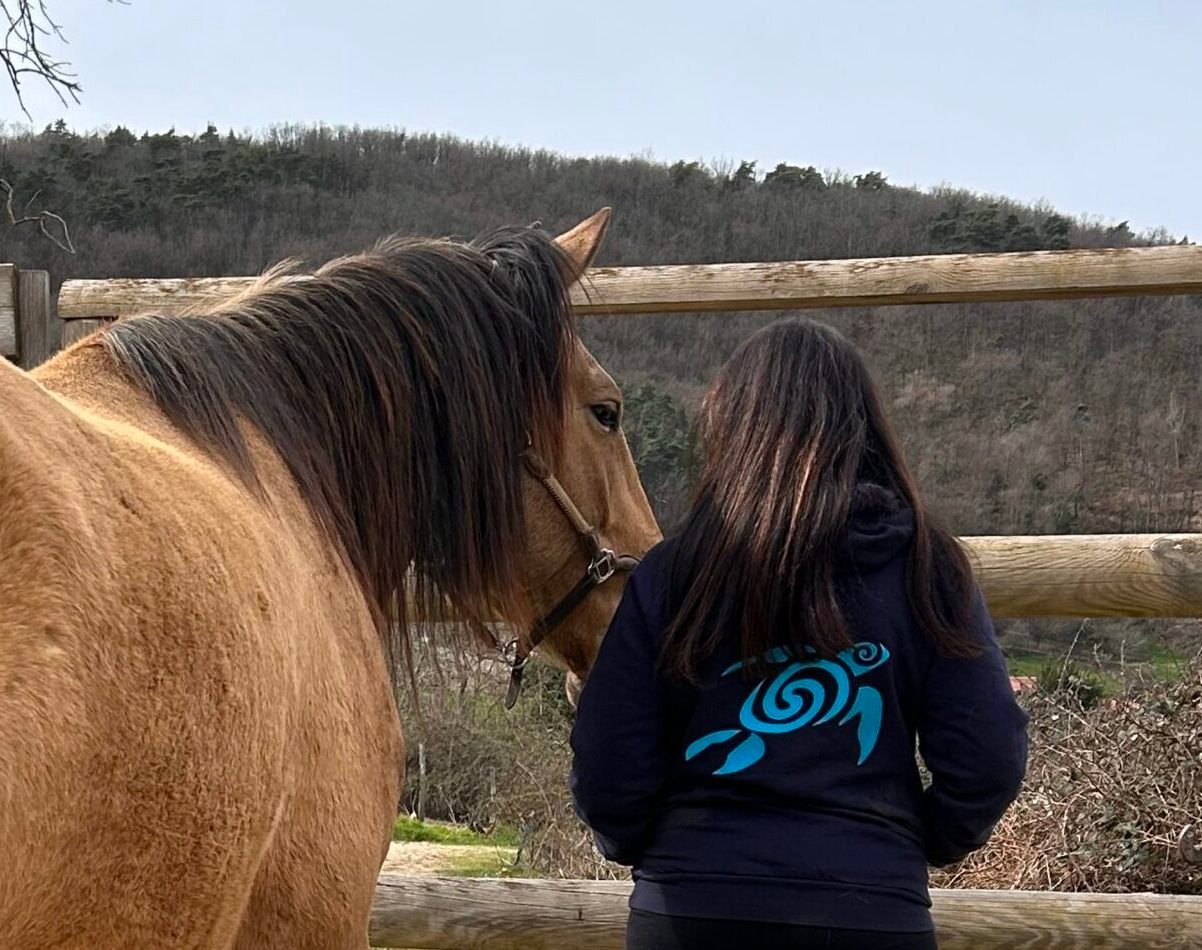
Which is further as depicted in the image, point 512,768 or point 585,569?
point 512,768

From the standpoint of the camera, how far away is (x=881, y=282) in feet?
10.1

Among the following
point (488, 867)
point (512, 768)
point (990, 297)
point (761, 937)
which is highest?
point (990, 297)

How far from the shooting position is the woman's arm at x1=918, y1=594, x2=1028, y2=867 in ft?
5.47

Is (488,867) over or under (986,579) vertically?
under

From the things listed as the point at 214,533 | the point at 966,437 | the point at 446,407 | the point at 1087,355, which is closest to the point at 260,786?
the point at 214,533

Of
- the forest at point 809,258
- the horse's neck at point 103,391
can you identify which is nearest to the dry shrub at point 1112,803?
the forest at point 809,258

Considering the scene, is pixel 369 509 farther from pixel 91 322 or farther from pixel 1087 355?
pixel 1087 355

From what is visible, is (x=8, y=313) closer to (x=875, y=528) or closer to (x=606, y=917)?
(x=606, y=917)

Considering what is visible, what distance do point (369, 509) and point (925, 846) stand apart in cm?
103

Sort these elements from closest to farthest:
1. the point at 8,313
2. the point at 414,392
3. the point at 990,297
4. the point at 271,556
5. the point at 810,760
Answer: the point at 271,556, the point at 810,760, the point at 414,392, the point at 990,297, the point at 8,313

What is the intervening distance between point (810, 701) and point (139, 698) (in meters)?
0.89

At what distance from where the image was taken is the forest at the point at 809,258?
Result: 16.0 feet

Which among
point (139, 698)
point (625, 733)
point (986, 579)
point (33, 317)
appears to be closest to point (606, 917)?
point (986, 579)

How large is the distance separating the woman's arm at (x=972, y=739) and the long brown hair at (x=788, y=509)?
50 mm
